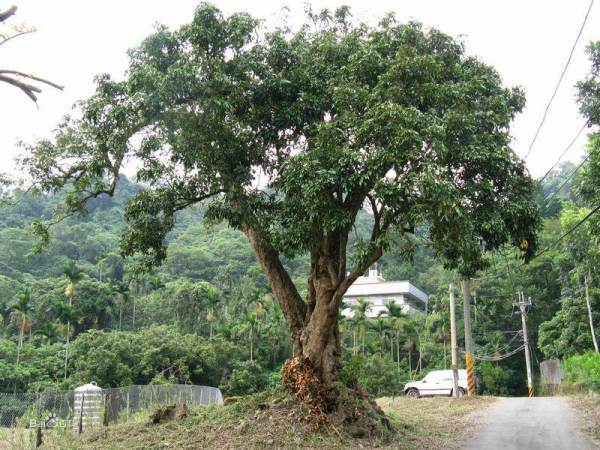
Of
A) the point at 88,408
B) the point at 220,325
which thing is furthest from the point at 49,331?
the point at 88,408

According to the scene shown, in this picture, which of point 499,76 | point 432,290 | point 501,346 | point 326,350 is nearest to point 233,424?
point 326,350

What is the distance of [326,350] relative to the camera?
1409cm

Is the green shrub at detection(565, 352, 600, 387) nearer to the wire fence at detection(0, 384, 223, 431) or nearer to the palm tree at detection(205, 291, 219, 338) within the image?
the wire fence at detection(0, 384, 223, 431)

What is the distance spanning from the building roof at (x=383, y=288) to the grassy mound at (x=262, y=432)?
163ft

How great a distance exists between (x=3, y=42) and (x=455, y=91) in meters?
8.69

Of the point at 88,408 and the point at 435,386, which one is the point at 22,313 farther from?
the point at 435,386

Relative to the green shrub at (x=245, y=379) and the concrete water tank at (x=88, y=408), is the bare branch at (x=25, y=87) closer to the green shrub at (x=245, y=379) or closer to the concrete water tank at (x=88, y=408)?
the concrete water tank at (x=88, y=408)

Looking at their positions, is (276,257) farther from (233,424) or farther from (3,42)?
(3,42)

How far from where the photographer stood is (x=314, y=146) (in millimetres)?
12547

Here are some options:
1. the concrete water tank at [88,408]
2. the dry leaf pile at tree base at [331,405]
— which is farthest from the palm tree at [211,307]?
the dry leaf pile at tree base at [331,405]

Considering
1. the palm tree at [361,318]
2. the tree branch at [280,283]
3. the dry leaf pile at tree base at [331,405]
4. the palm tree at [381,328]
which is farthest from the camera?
the palm tree at [381,328]

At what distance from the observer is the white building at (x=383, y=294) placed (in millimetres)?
65125

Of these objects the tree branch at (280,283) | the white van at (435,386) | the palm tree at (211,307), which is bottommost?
the white van at (435,386)

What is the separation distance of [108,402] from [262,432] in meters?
8.32
